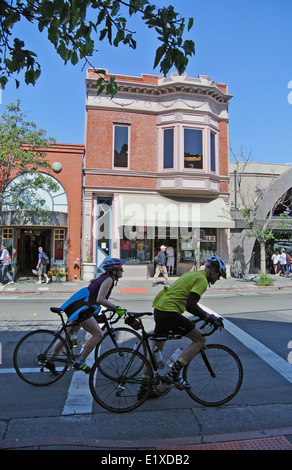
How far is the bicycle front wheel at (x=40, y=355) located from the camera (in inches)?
179

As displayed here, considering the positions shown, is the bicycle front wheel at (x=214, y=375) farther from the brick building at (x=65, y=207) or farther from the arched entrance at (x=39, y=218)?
the brick building at (x=65, y=207)

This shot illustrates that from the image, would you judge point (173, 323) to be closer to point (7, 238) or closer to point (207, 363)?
point (207, 363)

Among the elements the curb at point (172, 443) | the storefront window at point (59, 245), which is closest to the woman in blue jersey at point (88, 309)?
the curb at point (172, 443)

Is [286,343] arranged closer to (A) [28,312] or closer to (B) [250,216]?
(A) [28,312]

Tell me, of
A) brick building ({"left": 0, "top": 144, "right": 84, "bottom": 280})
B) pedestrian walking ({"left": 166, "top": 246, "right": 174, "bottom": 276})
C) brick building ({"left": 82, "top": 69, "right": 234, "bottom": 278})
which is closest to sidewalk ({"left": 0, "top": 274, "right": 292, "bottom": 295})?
pedestrian walking ({"left": 166, "top": 246, "right": 174, "bottom": 276})

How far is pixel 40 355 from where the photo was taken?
459 centimetres

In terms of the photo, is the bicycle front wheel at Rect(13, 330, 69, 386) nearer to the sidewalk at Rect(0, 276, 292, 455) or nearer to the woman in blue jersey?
the woman in blue jersey

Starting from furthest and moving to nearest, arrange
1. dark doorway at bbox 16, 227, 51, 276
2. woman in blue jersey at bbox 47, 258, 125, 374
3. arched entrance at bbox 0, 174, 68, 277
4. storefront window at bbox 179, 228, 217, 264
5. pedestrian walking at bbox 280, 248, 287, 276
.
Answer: pedestrian walking at bbox 280, 248, 287, 276 → dark doorway at bbox 16, 227, 51, 276 → storefront window at bbox 179, 228, 217, 264 → arched entrance at bbox 0, 174, 68, 277 → woman in blue jersey at bbox 47, 258, 125, 374

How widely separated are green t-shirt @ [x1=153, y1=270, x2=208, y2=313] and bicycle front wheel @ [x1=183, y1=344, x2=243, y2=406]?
0.62 metres

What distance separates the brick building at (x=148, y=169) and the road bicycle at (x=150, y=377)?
1347cm

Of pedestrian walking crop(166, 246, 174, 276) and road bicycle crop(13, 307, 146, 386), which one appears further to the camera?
pedestrian walking crop(166, 246, 174, 276)

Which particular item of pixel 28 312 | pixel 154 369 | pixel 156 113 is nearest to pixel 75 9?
pixel 154 369

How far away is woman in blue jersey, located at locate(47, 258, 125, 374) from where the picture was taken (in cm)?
450
